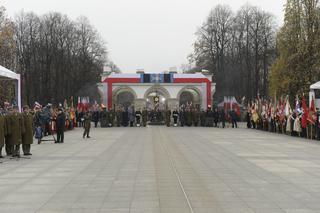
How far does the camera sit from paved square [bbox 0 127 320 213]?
912 cm

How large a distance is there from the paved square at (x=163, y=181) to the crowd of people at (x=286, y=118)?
804 cm

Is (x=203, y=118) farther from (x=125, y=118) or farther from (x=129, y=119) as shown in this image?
(x=125, y=118)

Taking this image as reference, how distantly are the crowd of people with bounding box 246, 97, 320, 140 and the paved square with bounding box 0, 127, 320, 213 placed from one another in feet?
26.4

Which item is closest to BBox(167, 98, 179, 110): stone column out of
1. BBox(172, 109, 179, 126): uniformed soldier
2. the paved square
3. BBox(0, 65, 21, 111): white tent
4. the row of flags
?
BBox(172, 109, 179, 126): uniformed soldier

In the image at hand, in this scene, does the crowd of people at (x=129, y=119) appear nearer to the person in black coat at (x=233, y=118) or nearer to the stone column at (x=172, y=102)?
the person in black coat at (x=233, y=118)

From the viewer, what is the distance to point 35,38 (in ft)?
207

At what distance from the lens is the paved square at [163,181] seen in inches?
359

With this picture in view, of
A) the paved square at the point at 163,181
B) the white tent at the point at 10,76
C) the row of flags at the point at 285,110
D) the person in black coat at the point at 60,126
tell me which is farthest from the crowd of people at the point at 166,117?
the paved square at the point at 163,181

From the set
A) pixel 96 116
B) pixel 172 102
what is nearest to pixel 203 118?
pixel 96 116

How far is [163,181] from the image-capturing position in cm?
1188

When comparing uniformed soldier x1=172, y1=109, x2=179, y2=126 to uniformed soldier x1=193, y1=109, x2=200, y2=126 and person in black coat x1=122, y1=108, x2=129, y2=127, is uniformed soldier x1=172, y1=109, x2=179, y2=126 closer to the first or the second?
uniformed soldier x1=193, y1=109, x2=200, y2=126

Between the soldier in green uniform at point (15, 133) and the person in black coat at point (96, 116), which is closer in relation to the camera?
the soldier in green uniform at point (15, 133)

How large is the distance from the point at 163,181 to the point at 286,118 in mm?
21196

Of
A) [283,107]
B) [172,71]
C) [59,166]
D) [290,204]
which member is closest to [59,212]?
[290,204]
